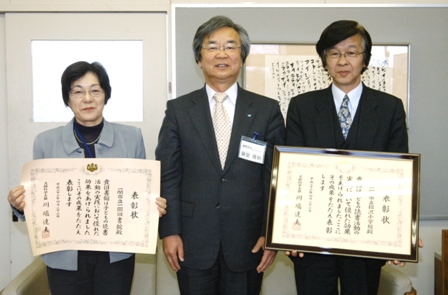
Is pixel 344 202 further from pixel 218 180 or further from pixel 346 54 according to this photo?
pixel 346 54

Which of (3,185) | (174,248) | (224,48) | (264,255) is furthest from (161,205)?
(3,185)

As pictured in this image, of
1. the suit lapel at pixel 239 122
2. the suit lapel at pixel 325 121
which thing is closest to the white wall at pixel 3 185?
the suit lapel at pixel 239 122

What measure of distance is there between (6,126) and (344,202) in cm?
249

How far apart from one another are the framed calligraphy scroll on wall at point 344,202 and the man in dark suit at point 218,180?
14 cm

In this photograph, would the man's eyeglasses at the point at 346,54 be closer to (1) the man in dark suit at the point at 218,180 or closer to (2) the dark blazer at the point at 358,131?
(2) the dark blazer at the point at 358,131

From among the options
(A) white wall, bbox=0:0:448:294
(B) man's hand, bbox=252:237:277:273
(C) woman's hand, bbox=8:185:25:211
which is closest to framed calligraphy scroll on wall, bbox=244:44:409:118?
(A) white wall, bbox=0:0:448:294

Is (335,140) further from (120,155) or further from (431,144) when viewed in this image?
(431,144)

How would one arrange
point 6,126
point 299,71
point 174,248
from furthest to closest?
point 6,126
point 299,71
point 174,248

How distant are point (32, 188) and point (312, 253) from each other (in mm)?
1216

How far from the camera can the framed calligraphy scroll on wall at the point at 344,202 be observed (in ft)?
5.50

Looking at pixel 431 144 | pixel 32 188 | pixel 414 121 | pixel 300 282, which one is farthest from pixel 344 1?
pixel 32 188

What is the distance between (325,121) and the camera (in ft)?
5.97

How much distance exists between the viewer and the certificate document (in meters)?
1.71

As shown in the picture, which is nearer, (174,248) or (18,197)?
(18,197)
